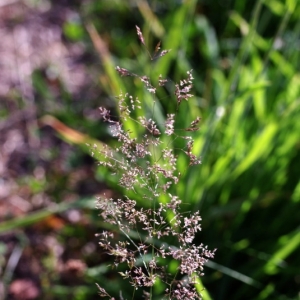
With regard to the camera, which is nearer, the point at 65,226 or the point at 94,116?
the point at 65,226

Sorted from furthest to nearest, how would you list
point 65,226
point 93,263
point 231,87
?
point 65,226 < point 93,263 < point 231,87

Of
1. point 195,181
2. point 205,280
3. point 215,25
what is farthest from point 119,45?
point 205,280

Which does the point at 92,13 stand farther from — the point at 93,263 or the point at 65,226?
the point at 93,263

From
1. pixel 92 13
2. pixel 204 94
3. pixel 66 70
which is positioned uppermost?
pixel 92 13

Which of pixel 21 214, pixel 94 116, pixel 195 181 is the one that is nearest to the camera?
pixel 195 181

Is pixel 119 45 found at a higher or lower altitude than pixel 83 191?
higher

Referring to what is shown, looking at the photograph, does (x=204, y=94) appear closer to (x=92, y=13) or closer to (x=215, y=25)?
(x=215, y=25)

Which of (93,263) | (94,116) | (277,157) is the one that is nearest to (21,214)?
(93,263)
